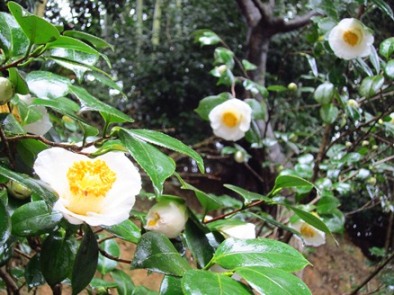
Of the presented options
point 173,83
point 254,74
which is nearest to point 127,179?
point 254,74

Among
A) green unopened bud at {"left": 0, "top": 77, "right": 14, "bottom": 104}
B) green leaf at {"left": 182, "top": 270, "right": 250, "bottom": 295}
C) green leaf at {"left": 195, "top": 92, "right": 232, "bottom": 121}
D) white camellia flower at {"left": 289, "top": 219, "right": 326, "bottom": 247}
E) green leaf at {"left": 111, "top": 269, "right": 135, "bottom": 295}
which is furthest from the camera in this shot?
green leaf at {"left": 195, "top": 92, "right": 232, "bottom": 121}

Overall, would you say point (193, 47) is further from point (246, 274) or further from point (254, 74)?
point (246, 274)

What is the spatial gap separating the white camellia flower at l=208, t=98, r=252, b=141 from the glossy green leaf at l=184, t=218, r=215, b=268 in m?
0.61

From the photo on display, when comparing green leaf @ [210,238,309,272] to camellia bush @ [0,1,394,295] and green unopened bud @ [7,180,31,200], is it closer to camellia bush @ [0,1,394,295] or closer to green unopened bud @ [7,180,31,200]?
camellia bush @ [0,1,394,295]

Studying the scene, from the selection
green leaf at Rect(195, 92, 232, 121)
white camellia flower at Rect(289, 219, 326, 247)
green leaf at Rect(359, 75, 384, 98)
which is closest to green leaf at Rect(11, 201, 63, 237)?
white camellia flower at Rect(289, 219, 326, 247)

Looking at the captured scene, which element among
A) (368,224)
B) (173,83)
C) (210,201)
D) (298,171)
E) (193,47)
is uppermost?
(210,201)

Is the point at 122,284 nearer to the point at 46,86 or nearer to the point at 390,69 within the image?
the point at 46,86

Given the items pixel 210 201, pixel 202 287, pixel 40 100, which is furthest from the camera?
pixel 210 201

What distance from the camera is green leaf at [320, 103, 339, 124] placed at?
1.31 metres

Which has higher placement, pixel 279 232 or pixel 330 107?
pixel 330 107

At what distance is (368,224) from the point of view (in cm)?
403

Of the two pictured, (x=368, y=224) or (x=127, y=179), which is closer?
(x=127, y=179)

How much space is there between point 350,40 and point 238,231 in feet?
2.14

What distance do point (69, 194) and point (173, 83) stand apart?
359 centimetres
